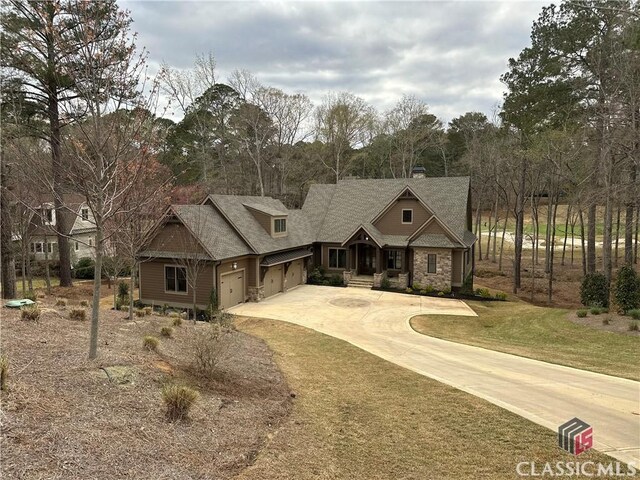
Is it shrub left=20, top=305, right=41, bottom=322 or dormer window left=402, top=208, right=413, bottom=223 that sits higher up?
dormer window left=402, top=208, right=413, bottom=223

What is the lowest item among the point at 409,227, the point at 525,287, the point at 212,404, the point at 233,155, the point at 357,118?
the point at 525,287

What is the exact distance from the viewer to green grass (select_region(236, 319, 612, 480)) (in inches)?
215

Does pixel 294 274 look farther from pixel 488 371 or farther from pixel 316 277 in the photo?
pixel 488 371

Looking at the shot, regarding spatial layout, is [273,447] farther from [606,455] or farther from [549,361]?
[549,361]

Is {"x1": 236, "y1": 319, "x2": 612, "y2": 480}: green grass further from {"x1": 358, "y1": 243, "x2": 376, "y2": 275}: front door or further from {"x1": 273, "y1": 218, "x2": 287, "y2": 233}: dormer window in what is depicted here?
{"x1": 358, "y1": 243, "x2": 376, "y2": 275}: front door

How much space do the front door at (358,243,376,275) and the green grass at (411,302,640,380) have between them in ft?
27.0

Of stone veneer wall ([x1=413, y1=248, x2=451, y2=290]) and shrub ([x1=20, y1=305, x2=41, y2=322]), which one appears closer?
shrub ([x1=20, y1=305, x2=41, y2=322])

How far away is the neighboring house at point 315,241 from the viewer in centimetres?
1967

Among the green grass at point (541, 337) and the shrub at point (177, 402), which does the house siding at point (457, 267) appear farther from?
the shrub at point (177, 402)

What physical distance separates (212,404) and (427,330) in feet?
37.9

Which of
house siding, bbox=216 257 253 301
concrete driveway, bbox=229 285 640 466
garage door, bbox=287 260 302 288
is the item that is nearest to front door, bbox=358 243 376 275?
garage door, bbox=287 260 302 288

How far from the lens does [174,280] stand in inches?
798

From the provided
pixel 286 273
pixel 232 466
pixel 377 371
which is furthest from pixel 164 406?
pixel 286 273

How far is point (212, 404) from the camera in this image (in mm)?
6781
